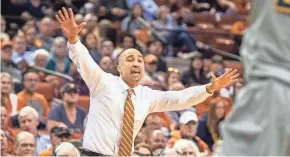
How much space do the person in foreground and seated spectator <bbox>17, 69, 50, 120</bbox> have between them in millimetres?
3944

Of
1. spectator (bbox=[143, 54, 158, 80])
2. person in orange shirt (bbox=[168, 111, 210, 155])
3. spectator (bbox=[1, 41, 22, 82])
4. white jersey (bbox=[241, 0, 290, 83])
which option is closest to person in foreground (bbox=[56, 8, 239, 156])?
person in orange shirt (bbox=[168, 111, 210, 155])

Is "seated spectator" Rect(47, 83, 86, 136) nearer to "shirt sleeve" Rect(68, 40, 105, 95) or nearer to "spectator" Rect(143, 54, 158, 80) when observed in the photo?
"spectator" Rect(143, 54, 158, 80)

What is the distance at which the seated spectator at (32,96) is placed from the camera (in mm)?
10336

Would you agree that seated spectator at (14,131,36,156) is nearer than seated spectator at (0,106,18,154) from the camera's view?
Yes

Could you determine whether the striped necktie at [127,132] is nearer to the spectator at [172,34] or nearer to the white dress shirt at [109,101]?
the white dress shirt at [109,101]

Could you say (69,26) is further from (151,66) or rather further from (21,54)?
(151,66)

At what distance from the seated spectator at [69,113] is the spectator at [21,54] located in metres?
1.99

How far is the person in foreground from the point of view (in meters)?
6.19

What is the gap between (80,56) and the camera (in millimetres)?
6090

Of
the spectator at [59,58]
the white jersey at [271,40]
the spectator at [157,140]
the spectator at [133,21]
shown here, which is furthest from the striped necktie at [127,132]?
the spectator at [133,21]

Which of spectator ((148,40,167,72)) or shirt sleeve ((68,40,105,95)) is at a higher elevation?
spectator ((148,40,167,72))

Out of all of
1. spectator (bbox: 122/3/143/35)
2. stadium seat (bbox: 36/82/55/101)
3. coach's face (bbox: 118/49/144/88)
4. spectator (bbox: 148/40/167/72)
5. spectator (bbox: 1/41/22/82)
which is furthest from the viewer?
spectator (bbox: 122/3/143/35)

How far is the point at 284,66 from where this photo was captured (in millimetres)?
2518

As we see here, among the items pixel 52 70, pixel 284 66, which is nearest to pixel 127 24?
pixel 52 70
